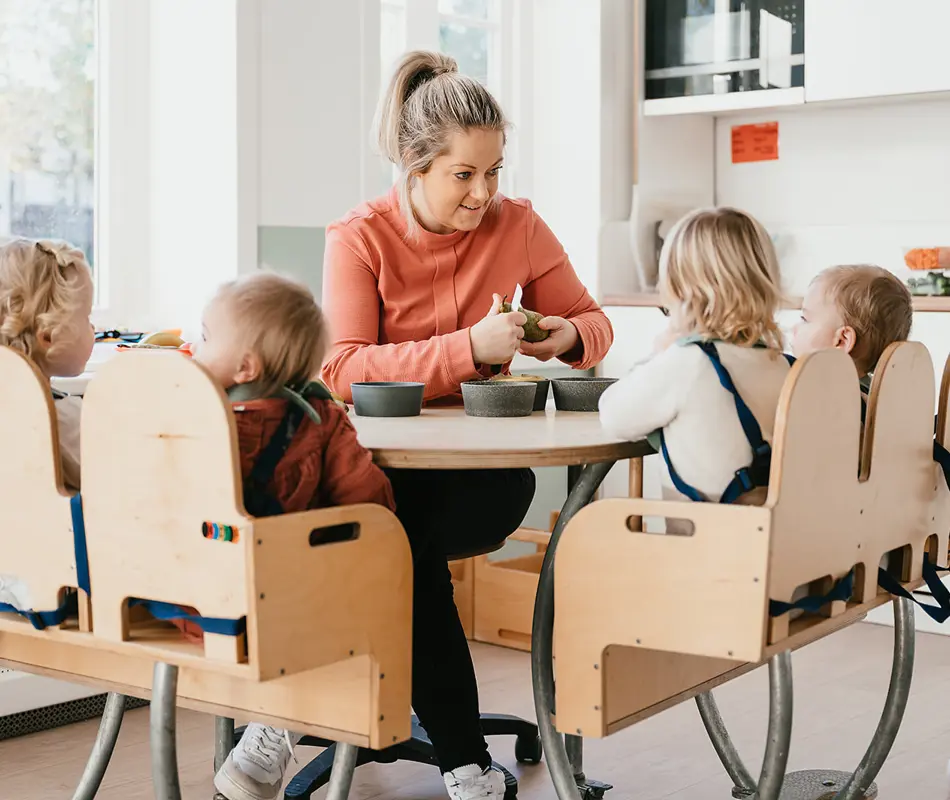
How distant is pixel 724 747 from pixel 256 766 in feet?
2.54

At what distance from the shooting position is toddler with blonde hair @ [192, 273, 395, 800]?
1540 mm

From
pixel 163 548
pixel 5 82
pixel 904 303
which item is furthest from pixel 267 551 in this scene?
pixel 5 82

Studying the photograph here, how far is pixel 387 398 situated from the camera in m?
1.95

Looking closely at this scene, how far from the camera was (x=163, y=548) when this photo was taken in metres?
1.50

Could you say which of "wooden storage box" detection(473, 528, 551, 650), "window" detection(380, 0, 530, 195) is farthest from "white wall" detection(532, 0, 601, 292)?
"wooden storage box" detection(473, 528, 551, 650)

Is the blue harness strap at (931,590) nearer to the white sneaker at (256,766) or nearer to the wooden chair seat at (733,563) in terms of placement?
the wooden chair seat at (733,563)

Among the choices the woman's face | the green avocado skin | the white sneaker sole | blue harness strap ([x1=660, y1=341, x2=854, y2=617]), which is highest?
the woman's face

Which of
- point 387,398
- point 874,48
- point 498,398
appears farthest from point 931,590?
point 874,48

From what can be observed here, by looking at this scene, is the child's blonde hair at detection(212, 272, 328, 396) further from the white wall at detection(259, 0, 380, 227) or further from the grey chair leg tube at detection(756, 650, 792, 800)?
the white wall at detection(259, 0, 380, 227)

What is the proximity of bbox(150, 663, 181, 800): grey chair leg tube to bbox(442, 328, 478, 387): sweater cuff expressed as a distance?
69cm

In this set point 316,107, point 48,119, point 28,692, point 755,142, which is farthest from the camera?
point 755,142

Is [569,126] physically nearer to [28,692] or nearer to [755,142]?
[755,142]

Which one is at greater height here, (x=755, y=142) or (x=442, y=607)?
(x=755, y=142)

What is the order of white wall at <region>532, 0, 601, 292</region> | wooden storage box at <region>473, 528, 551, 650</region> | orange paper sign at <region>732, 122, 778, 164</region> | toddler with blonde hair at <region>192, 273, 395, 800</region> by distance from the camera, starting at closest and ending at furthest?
toddler with blonde hair at <region>192, 273, 395, 800</region>, wooden storage box at <region>473, 528, 551, 650</region>, white wall at <region>532, 0, 601, 292</region>, orange paper sign at <region>732, 122, 778, 164</region>
